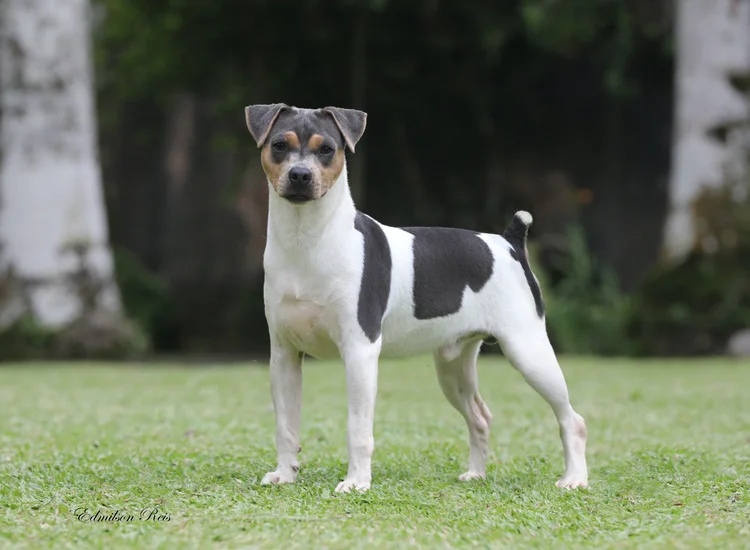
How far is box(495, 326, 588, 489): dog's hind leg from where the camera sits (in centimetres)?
581

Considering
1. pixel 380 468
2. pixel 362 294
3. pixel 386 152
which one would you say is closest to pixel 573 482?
pixel 380 468

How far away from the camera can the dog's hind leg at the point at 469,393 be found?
6.17 m

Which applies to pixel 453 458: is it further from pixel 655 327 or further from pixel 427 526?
pixel 655 327

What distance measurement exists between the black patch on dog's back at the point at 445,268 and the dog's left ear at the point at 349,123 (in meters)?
0.63

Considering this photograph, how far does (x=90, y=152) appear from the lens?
14.3 metres

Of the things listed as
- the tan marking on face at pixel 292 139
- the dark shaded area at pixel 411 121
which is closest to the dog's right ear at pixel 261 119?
the tan marking on face at pixel 292 139

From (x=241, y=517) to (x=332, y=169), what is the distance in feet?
5.60

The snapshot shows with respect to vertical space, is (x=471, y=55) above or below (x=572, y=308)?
above

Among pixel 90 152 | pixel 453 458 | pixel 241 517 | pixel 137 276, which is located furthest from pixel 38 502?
pixel 137 276

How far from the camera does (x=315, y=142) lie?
5.41m

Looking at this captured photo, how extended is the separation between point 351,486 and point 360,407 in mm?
373

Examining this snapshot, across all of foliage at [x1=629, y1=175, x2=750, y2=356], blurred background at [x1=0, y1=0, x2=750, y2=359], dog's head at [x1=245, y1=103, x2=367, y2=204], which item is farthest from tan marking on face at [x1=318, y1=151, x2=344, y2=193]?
foliage at [x1=629, y1=175, x2=750, y2=356]

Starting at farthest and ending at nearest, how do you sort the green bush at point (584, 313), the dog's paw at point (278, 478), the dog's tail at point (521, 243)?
the green bush at point (584, 313) → the dog's tail at point (521, 243) → the dog's paw at point (278, 478)

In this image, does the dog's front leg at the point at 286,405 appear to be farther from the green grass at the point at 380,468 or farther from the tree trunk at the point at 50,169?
the tree trunk at the point at 50,169
